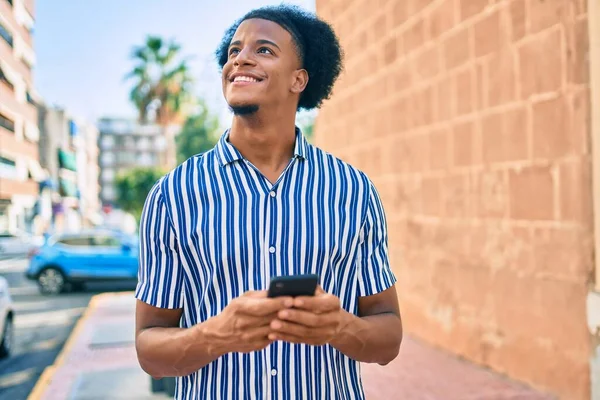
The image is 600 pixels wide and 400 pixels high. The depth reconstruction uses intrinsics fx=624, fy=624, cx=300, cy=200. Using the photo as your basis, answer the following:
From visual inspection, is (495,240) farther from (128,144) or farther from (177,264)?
(128,144)

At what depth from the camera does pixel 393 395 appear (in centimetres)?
417

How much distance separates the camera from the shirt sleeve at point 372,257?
68.4 inches

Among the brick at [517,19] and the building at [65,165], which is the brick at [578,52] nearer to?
the brick at [517,19]

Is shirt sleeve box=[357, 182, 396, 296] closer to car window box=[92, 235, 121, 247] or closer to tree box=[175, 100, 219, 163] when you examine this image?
car window box=[92, 235, 121, 247]

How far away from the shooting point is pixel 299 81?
6.31ft

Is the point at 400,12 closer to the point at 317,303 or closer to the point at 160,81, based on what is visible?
the point at 317,303

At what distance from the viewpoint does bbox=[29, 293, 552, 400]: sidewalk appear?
4152 mm

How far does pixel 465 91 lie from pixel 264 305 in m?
3.83

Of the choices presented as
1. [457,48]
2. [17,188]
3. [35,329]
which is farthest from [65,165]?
[457,48]

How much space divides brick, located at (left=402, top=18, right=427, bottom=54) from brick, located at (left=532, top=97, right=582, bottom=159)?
1790 millimetres

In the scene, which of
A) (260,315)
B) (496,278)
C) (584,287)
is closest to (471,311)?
(496,278)

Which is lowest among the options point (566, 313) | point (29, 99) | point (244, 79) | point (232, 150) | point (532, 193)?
point (566, 313)

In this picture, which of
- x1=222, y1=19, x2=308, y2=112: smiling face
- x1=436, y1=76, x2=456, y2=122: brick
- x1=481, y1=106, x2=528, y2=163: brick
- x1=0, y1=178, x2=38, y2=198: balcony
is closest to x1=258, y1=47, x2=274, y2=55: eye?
x1=222, y1=19, x2=308, y2=112: smiling face

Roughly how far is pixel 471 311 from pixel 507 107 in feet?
5.19
